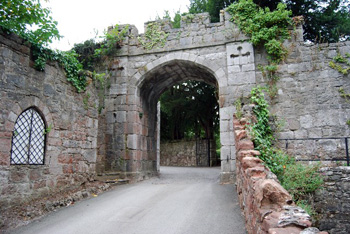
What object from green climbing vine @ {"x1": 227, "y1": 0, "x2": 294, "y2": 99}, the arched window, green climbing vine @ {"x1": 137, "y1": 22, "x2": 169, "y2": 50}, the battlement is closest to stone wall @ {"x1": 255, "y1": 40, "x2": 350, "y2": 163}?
green climbing vine @ {"x1": 227, "y1": 0, "x2": 294, "y2": 99}

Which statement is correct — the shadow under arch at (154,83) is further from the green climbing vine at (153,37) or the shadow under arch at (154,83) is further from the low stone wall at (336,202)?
the low stone wall at (336,202)

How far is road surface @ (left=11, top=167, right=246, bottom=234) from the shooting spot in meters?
4.64

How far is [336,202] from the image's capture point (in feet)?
19.8

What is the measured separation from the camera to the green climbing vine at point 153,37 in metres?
10.1

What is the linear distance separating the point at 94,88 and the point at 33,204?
385 cm

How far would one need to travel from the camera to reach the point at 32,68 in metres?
5.87

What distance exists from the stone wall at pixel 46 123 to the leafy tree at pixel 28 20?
Result: 30.2 inches

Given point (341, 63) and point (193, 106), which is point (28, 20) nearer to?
point (341, 63)

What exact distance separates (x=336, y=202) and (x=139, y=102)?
7.04 meters

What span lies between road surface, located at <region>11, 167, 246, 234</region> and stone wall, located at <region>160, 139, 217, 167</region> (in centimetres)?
1297

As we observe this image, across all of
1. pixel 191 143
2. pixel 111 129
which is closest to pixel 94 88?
pixel 111 129

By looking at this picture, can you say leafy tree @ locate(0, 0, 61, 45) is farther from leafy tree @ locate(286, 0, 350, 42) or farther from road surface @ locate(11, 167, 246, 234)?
leafy tree @ locate(286, 0, 350, 42)

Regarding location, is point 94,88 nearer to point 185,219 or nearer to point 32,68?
point 32,68

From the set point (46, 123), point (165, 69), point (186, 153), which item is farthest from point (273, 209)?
point (186, 153)
